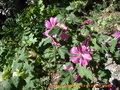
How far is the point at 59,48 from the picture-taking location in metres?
1.52

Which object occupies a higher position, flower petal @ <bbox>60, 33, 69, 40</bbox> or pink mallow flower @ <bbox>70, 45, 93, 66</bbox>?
flower petal @ <bbox>60, 33, 69, 40</bbox>

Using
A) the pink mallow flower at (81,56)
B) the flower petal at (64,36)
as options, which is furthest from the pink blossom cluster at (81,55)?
the flower petal at (64,36)

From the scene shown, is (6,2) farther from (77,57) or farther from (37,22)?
(77,57)

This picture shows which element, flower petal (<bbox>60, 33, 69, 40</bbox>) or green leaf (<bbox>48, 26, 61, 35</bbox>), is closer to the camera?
green leaf (<bbox>48, 26, 61, 35</bbox>)

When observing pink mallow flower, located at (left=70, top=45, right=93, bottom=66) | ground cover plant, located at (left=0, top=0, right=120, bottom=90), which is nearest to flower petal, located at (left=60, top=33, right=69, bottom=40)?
ground cover plant, located at (left=0, top=0, right=120, bottom=90)

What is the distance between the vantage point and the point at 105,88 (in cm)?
194

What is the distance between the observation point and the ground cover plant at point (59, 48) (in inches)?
56.4

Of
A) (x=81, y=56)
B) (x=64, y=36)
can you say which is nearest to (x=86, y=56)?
(x=81, y=56)

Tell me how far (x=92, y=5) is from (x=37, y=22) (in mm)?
2048

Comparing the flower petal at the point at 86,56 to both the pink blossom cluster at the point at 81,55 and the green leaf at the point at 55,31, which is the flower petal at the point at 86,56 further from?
the green leaf at the point at 55,31

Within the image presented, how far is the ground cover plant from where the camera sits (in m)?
1.43

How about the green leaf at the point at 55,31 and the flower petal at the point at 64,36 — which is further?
the flower petal at the point at 64,36

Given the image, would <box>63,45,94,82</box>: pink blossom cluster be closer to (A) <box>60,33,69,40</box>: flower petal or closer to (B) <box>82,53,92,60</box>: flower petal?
(B) <box>82,53,92,60</box>: flower petal

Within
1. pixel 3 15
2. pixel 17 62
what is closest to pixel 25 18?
pixel 3 15
